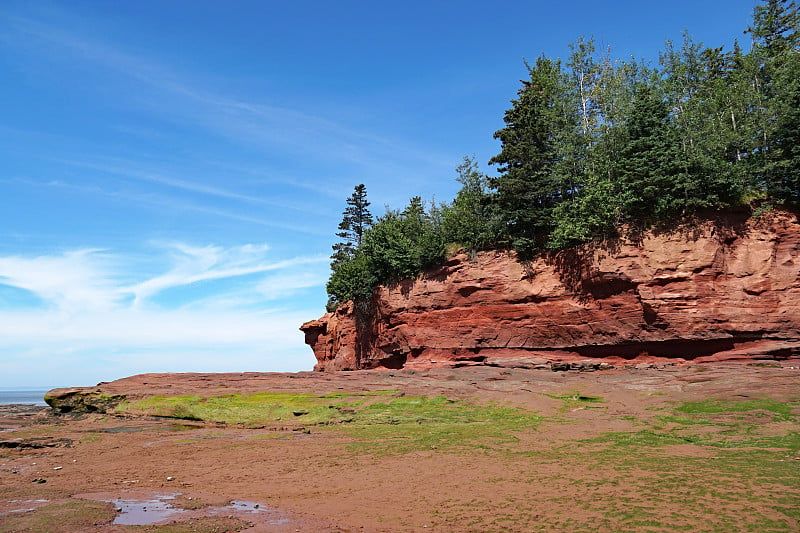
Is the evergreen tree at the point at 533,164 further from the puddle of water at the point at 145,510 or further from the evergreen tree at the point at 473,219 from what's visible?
the puddle of water at the point at 145,510

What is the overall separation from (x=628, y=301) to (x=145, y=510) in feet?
104

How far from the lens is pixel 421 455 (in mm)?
15719

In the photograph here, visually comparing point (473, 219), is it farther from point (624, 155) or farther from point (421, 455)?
point (421, 455)

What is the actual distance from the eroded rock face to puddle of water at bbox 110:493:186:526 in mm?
28654

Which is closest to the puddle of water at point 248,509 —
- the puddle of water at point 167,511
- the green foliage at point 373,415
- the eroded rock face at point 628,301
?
the puddle of water at point 167,511

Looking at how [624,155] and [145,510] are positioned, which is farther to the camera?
[624,155]

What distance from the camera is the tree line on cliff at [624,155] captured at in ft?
107

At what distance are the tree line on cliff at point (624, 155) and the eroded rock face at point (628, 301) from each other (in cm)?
184

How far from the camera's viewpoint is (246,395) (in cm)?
2691

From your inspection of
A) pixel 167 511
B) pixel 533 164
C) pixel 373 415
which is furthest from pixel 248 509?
pixel 533 164

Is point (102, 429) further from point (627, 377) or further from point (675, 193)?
point (675, 193)

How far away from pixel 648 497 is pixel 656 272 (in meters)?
26.2

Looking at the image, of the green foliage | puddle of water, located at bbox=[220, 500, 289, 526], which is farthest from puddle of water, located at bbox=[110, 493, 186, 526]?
the green foliage

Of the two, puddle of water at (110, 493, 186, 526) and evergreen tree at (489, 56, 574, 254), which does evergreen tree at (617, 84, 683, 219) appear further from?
puddle of water at (110, 493, 186, 526)
